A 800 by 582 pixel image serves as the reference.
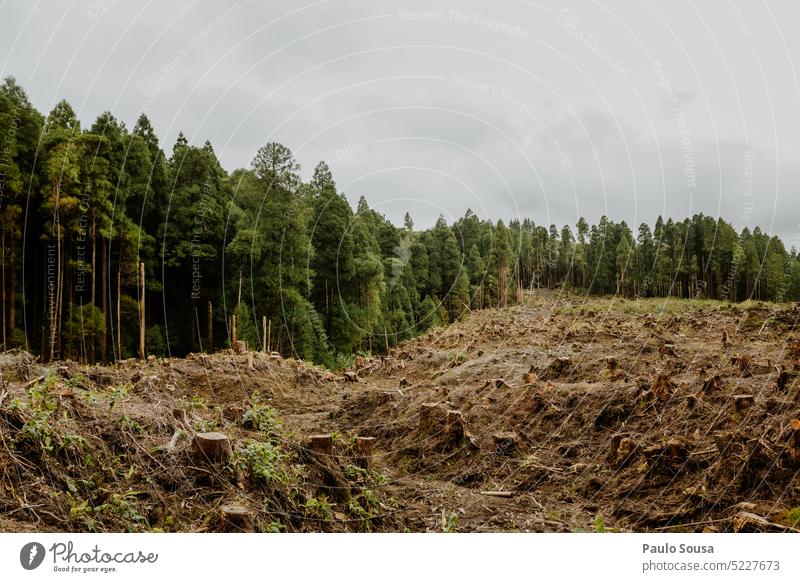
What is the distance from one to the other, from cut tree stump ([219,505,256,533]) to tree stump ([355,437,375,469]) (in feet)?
8.13

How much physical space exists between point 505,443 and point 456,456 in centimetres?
85

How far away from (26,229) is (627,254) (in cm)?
7133

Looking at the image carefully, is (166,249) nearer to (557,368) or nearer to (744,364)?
(557,368)

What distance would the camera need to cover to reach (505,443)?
8.01 meters

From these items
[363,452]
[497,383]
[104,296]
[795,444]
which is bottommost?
[363,452]

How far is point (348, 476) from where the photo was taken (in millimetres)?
6414

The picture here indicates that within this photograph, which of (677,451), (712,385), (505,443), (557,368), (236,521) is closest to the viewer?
(236,521)

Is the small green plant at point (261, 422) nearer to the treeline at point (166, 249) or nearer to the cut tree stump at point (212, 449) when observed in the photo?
the cut tree stump at point (212, 449)

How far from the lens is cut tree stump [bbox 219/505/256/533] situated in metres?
4.43

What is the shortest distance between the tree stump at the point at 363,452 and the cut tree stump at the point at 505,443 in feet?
6.96

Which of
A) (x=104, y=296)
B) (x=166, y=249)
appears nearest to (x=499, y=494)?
(x=104, y=296)

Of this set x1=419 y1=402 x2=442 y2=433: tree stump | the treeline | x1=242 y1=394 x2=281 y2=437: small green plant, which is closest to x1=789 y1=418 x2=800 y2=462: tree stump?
x1=419 y1=402 x2=442 y2=433: tree stump

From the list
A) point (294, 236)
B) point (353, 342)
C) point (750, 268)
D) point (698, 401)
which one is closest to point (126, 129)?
point (294, 236)

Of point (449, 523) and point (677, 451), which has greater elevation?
point (677, 451)
